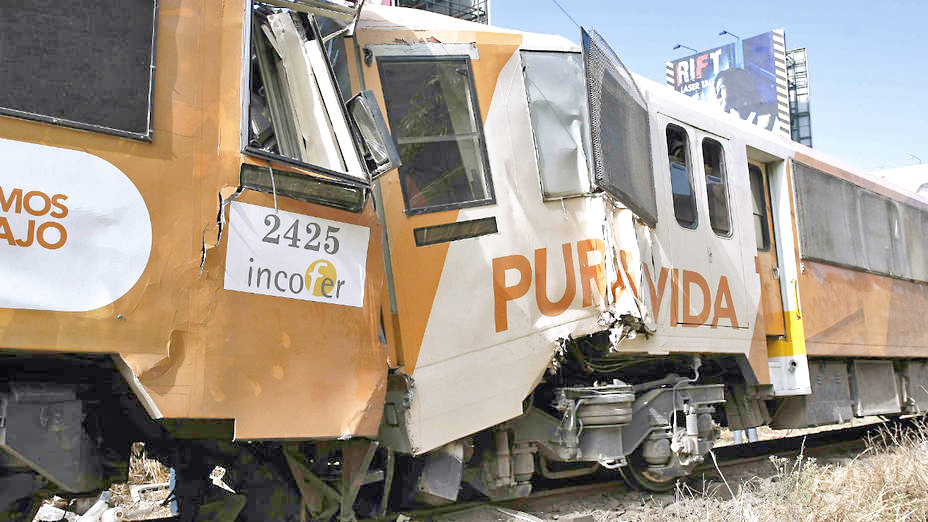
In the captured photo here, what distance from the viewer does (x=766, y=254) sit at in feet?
26.5

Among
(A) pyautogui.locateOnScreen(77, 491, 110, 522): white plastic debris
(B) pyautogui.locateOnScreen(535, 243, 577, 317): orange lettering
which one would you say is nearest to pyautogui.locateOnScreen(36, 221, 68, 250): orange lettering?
(A) pyautogui.locateOnScreen(77, 491, 110, 522): white plastic debris

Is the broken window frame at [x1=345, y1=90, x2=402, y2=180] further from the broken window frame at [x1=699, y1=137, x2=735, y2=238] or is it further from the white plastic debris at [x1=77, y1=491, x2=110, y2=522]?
the broken window frame at [x1=699, y1=137, x2=735, y2=238]

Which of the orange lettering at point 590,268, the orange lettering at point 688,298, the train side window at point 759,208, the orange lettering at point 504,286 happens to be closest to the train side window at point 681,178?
the orange lettering at point 688,298

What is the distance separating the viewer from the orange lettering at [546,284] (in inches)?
213

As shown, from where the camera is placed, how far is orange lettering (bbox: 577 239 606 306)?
5605mm

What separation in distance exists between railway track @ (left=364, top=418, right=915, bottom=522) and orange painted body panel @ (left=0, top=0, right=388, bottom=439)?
4.66ft

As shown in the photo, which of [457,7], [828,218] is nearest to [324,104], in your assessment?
[828,218]

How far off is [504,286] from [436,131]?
110 centimetres

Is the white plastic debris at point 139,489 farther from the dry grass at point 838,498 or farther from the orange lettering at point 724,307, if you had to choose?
the orange lettering at point 724,307

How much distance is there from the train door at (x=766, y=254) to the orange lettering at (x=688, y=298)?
1.22 m

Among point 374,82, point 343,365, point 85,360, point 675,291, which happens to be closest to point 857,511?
point 675,291

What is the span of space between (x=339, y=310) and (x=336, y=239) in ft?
1.22

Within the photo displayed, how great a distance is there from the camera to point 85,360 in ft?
12.3

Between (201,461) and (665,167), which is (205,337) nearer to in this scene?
(201,461)
